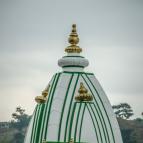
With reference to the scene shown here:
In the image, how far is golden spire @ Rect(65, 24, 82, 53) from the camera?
25781 mm

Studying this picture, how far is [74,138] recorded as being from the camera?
24344 millimetres

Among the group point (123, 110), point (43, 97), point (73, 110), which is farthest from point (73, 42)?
point (123, 110)

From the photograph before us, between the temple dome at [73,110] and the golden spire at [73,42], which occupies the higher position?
the golden spire at [73,42]

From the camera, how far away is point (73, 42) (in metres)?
26.1

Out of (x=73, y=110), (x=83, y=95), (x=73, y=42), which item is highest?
(x=73, y=42)

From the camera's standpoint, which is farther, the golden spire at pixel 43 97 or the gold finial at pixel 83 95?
the golden spire at pixel 43 97

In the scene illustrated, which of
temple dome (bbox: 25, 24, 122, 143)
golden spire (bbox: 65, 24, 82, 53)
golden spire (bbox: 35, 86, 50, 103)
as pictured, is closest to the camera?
temple dome (bbox: 25, 24, 122, 143)

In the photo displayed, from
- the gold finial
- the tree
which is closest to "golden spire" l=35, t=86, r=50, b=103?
the gold finial

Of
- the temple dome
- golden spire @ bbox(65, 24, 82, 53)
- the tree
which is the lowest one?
the temple dome

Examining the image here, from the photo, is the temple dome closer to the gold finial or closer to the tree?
the gold finial

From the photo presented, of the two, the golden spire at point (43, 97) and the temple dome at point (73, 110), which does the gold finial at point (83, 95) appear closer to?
the temple dome at point (73, 110)

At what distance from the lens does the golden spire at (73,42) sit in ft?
84.6

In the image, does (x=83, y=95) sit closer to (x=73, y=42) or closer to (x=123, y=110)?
(x=73, y=42)

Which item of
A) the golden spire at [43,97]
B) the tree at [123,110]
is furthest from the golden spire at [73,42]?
the tree at [123,110]
